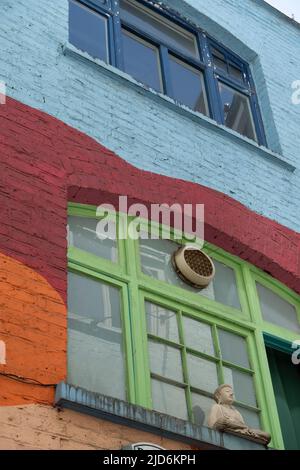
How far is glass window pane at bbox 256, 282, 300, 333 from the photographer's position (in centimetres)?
791

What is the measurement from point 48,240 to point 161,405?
1492 millimetres

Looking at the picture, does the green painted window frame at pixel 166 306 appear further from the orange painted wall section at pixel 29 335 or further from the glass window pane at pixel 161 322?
the orange painted wall section at pixel 29 335

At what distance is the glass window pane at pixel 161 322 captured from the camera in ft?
22.0

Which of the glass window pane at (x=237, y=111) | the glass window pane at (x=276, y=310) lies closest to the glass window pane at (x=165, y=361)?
the glass window pane at (x=276, y=310)

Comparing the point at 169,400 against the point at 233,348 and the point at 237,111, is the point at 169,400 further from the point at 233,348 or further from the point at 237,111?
the point at 237,111

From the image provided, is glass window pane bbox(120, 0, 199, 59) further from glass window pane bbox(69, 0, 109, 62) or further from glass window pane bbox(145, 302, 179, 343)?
glass window pane bbox(145, 302, 179, 343)

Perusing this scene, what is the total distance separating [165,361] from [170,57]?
4.48 meters

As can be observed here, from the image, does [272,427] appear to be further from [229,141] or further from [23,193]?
[229,141]

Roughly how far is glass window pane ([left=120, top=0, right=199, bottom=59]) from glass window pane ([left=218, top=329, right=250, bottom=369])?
4.00 metres

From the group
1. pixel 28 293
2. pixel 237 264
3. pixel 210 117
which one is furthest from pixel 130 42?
pixel 28 293

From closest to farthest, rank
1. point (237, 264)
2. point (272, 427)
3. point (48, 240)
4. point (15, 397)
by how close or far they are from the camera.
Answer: point (15, 397), point (48, 240), point (272, 427), point (237, 264)

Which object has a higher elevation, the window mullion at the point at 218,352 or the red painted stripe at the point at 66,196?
the red painted stripe at the point at 66,196

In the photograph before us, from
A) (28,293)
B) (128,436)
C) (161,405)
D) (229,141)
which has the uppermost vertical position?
(229,141)

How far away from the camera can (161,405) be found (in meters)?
6.27
